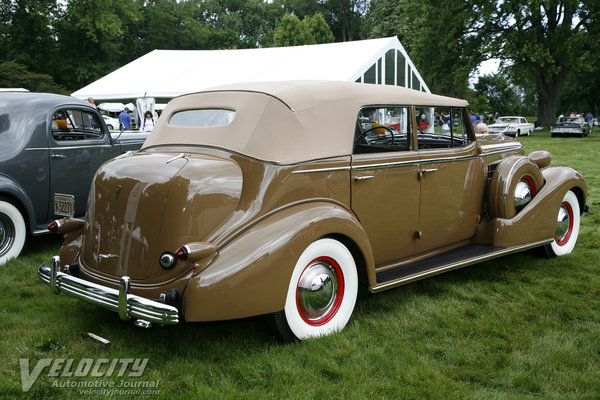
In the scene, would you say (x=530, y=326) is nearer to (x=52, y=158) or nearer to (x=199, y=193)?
(x=199, y=193)

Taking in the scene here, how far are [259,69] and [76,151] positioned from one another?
42.4 feet

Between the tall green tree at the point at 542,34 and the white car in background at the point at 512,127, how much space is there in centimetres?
299

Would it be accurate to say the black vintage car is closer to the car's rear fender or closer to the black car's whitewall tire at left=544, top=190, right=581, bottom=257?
the black car's whitewall tire at left=544, top=190, right=581, bottom=257

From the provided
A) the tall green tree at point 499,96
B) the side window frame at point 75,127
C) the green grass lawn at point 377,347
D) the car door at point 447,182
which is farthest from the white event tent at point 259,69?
the tall green tree at point 499,96

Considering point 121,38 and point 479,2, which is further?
point 121,38

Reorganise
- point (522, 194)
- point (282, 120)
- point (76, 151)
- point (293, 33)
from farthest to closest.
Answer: point (293, 33) → point (76, 151) → point (522, 194) → point (282, 120)

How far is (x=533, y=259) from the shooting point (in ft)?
17.1

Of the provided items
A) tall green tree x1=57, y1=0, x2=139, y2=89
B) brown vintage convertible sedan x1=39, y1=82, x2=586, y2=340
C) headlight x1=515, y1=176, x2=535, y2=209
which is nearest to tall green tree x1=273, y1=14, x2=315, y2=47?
tall green tree x1=57, y1=0, x2=139, y2=89

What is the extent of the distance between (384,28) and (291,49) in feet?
107

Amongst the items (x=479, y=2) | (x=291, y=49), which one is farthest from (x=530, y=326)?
(x=479, y=2)

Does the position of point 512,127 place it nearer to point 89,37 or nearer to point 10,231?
point 10,231

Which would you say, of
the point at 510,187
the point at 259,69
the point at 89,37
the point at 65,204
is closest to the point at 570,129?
the point at 259,69

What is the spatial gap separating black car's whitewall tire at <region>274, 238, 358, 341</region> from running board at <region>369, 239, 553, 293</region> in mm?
242

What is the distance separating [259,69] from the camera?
18.2 meters
